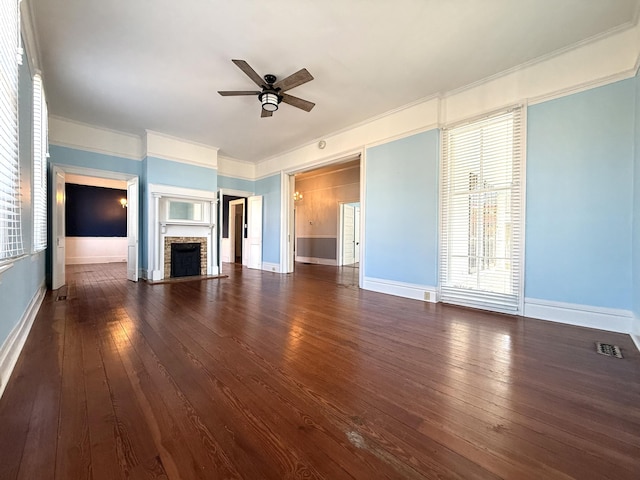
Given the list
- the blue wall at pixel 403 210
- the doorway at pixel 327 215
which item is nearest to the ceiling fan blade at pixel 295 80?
the blue wall at pixel 403 210

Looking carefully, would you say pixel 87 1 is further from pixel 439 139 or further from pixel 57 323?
pixel 439 139

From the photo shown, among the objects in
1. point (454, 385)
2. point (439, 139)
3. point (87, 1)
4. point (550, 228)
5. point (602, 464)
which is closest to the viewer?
point (602, 464)

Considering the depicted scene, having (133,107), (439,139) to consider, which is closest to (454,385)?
(439,139)

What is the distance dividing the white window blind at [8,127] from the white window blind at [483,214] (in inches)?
180

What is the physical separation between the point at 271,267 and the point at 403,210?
4.22 m

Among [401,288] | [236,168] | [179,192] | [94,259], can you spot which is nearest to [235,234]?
[236,168]

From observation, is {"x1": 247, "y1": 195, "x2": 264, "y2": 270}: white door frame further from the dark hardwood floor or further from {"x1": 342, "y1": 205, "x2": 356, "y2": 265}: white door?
the dark hardwood floor

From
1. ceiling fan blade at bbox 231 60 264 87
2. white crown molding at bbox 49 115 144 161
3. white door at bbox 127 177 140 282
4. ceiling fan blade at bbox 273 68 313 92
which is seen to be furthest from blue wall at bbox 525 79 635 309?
white crown molding at bbox 49 115 144 161

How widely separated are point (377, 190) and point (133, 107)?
4.47 meters

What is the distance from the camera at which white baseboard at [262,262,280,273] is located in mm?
7280

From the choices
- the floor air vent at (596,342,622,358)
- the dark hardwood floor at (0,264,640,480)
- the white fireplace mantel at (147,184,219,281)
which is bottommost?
the floor air vent at (596,342,622,358)

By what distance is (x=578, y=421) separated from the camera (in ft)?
4.78

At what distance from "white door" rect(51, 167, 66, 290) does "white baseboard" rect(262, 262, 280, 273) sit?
4.18m

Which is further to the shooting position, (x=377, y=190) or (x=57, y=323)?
(x=377, y=190)
